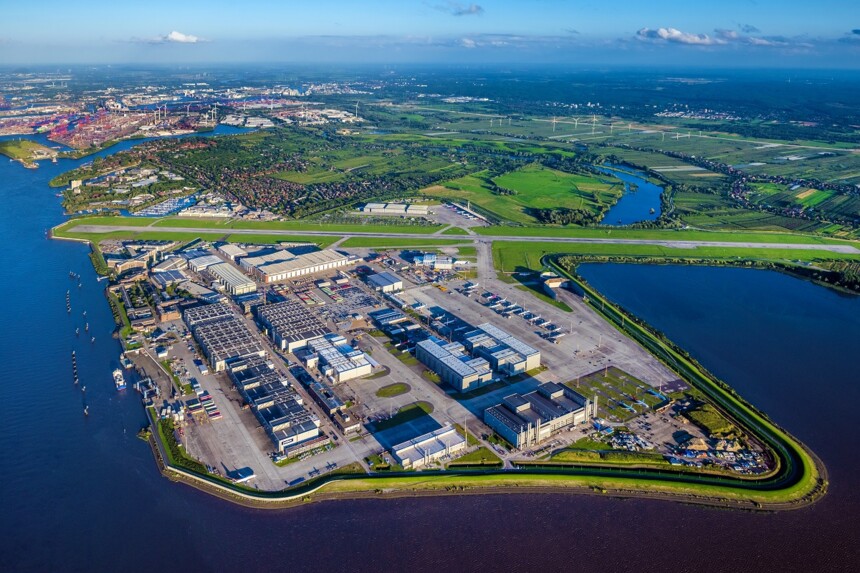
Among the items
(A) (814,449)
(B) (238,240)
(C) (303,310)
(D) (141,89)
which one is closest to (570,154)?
(B) (238,240)

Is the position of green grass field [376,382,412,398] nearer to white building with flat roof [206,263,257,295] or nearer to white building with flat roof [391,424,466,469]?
white building with flat roof [391,424,466,469]

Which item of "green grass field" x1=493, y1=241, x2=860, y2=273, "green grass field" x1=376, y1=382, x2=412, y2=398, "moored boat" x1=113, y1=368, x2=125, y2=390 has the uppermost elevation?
"green grass field" x1=493, y1=241, x2=860, y2=273

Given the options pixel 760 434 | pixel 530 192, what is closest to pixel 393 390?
pixel 760 434

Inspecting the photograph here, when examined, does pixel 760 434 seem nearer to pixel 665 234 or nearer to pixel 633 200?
pixel 665 234

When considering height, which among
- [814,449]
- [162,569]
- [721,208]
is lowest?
[162,569]

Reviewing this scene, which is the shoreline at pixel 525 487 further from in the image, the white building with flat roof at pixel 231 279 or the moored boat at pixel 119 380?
the white building with flat roof at pixel 231 279

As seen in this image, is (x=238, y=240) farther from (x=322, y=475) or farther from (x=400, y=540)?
(x=400, y=540)

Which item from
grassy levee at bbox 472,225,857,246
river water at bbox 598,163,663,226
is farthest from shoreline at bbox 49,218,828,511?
river water at bbox 598,163,663,226

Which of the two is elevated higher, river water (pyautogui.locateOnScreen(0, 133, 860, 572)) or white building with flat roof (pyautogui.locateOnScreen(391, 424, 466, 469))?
white building with flat roof (pyautogui.locateOnScreen(391, 424, 466, 469))
